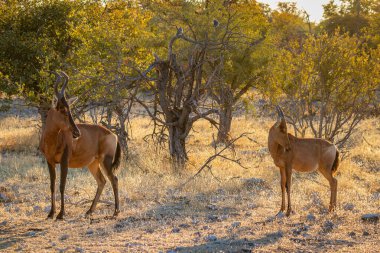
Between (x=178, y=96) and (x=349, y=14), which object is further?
(x=349, y=14)

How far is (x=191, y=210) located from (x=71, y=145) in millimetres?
2241

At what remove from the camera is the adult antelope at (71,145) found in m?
8.40

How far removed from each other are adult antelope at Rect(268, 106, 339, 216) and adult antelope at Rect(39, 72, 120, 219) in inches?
97.6

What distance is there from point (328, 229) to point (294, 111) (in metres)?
8.91

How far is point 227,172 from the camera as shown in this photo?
43.5 feet

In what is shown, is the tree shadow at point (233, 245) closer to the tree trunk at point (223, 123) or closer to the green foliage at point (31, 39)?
the tree trunk at point (223, 123)

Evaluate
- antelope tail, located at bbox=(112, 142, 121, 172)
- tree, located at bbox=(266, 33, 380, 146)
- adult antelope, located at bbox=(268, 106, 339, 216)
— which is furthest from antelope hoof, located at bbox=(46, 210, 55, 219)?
tree, located at bbox=(266, 33, 380, 146)

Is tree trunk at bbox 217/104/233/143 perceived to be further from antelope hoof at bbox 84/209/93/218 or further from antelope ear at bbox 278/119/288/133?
antelope hoof at bbox 84/209/93/218

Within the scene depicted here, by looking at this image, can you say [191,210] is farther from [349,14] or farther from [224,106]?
[349,14]

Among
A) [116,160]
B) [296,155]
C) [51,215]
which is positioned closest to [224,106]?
[296,155]

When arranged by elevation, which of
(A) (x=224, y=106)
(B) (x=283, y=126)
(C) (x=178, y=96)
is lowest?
(B) (x=283, y=126)

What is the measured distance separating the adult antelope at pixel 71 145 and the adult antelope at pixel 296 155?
2.48 metres

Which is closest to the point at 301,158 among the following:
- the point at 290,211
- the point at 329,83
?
the point at 290,211

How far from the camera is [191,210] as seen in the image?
31.2ft
